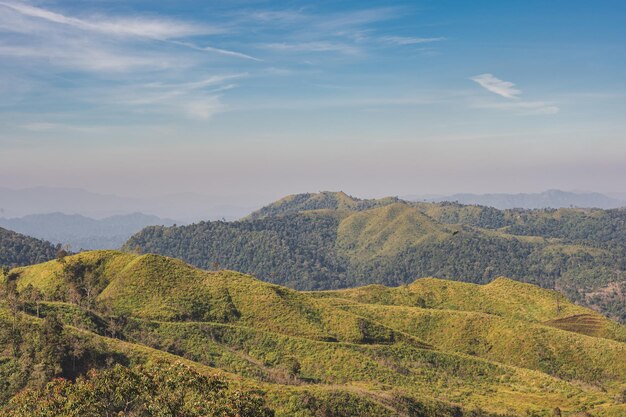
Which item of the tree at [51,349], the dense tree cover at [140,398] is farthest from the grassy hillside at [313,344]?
the dense tree cover at [140,398]

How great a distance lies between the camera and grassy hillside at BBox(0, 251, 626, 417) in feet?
246

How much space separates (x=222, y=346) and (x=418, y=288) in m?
97.9

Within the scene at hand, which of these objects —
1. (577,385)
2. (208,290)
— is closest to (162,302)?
(208,290)

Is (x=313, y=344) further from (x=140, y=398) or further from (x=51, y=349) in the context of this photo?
(x=140, y=398)

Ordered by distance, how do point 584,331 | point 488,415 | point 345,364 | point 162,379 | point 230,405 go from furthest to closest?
point 584,331
point 345,364
point 488,415
point 162,379
point 230,405

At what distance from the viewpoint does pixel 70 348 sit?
6894 centimetres

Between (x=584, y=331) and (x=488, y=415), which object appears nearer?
(x=488, y=415)

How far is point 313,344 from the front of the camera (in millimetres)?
103375

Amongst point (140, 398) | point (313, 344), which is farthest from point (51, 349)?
point (313, 344)

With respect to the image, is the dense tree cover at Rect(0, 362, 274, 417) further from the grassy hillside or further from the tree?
the tree

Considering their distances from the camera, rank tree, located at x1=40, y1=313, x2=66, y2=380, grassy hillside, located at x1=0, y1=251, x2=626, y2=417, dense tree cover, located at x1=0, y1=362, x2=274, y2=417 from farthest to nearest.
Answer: grassy hillside, located at x1=0, y1=251, x2=626, y2=417 → tree, located at x1=40, y1=313, x2=66, y2=380 → dense tree cover, located at x1=0, y1=362, x2=274, y2=417

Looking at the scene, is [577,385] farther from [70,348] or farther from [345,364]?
[70,348]

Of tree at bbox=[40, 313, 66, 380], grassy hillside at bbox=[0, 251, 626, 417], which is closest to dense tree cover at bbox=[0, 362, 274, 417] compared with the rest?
grassy hillside at bbox=[0, 251, 626, 417]

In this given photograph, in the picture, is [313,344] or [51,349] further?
[313,344]
